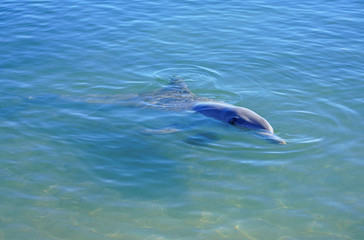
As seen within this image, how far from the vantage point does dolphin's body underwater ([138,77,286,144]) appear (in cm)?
984

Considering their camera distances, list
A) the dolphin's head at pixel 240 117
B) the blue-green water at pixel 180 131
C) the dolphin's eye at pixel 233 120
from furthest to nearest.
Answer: the dolphin's eye at pixel 233 120 → the dolphin's head at pixel 240 117 → the blue-green water at pixel 180 131

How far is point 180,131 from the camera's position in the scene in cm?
1026

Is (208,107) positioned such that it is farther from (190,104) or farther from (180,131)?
(180,131)

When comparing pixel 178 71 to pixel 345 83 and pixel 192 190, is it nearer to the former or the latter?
pixel 345 83

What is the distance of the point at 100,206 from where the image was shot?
303 inches

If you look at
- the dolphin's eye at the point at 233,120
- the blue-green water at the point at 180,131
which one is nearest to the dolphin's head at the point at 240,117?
the dolphin's eye at the point at 233,120

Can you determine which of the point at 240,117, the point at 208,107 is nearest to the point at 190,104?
the point at 208,107

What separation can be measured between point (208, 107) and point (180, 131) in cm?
113

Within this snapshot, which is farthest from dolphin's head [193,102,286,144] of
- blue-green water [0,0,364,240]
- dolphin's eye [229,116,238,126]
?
blue-green water [0,0,364,240]

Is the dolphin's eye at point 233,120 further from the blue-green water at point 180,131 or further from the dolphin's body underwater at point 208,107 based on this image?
the blue-green water at point 180,131

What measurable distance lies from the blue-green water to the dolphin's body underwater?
0.25m

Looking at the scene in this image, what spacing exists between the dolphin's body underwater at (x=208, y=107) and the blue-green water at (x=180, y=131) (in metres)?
0.25

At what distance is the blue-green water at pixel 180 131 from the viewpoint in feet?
24.6

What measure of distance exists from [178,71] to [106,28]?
483 cm
